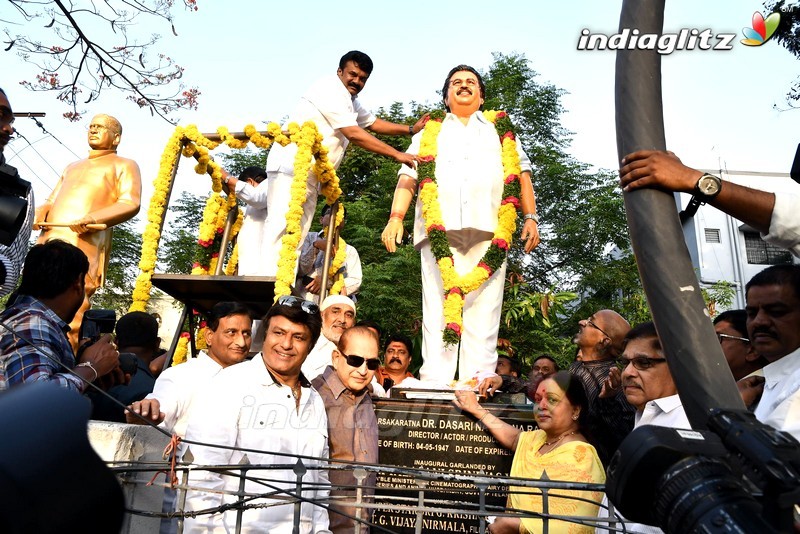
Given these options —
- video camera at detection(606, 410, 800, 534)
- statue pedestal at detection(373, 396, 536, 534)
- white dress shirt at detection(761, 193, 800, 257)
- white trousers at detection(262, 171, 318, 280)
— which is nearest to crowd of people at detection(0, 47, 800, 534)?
white dress shirt at detection(761, 193, 800, 257)

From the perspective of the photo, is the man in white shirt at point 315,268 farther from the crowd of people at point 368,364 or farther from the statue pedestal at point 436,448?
the statue pedestal at point 436,448

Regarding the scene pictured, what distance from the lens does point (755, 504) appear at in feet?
2.88

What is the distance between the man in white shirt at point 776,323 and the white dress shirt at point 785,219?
0.75 m

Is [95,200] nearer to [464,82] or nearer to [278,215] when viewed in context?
[278,215]

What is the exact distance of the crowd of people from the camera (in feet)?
8.74

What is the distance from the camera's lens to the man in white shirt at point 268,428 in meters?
3.26

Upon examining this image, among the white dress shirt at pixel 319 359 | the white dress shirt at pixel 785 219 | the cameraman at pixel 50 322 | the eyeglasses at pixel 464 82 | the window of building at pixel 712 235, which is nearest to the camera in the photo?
the white dress shirt at pixel 785 219

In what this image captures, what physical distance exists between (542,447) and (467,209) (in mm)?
2480

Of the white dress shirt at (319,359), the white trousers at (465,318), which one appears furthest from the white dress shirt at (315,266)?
the white trousers at (465,318)

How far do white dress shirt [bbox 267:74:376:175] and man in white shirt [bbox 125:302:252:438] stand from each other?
8.16 feet

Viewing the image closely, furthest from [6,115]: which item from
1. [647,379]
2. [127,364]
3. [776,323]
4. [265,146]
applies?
[776,323]

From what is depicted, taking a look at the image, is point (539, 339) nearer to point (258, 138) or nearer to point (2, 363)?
point (258, 138)

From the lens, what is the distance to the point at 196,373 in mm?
4145

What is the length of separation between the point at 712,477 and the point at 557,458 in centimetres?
298
